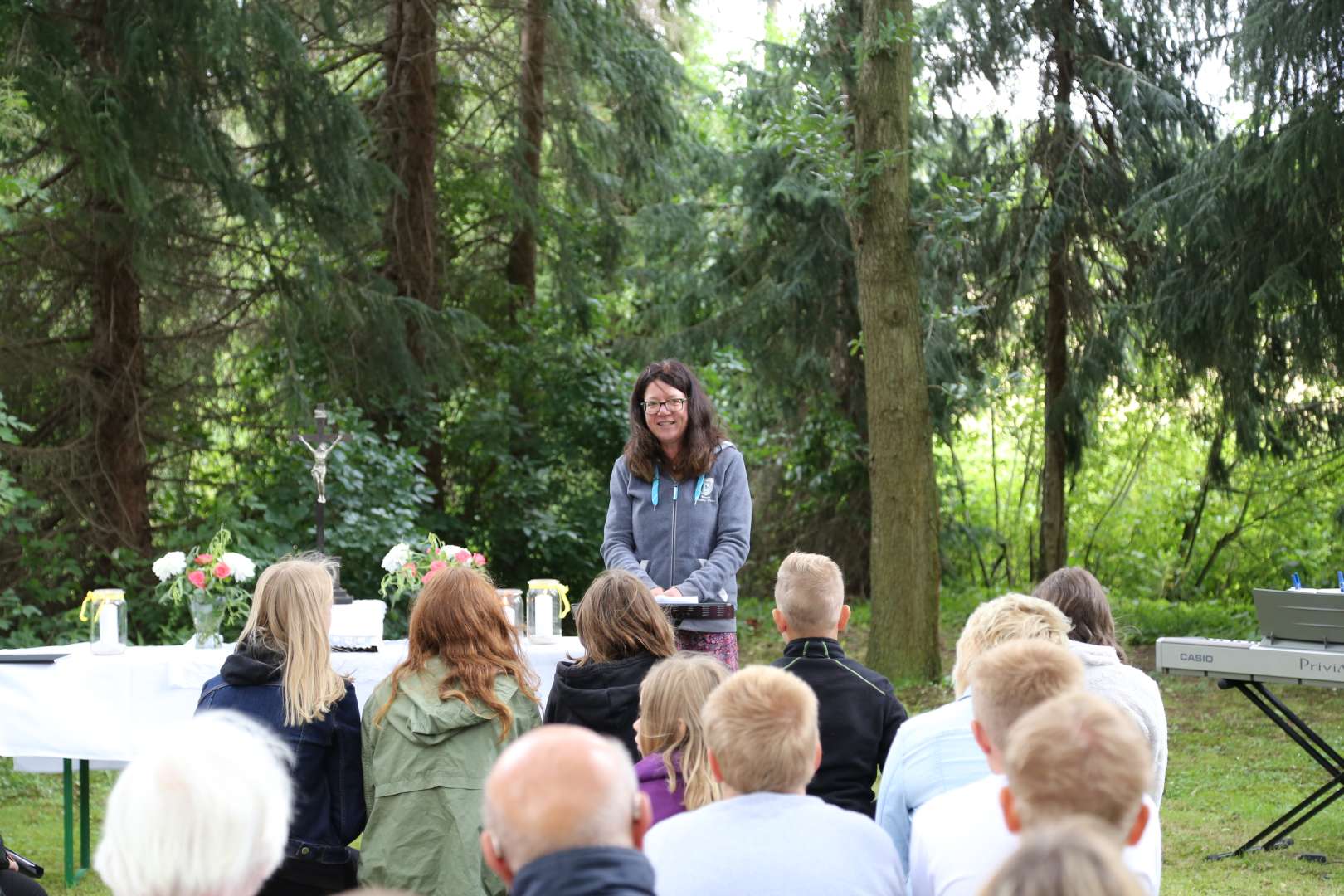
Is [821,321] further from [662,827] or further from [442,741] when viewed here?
[662,827]

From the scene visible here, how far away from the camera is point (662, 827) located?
2600 mm

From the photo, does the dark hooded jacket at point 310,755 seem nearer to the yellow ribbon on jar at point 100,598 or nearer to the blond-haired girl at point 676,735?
the blond-haired girl at point 676,735

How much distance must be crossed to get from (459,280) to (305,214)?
11.9ft

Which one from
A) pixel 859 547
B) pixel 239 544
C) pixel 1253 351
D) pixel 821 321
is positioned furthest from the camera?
pixel 859 547

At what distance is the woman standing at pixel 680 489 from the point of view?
500 centimetres

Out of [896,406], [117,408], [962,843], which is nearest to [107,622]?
[962,843]

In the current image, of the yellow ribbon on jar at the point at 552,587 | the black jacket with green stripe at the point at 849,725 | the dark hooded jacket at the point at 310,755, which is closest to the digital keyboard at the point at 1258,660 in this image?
the black jacket with green stripe at the point at 849,725

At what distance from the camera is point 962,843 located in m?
2.56

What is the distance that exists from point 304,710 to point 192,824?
2.00 m

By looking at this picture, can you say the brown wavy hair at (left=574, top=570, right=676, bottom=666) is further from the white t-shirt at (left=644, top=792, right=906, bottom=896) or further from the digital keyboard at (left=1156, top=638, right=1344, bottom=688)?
the digital keyboard at (left=1156, top=638, right=1344, bottom=688)

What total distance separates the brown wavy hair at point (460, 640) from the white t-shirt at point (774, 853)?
1.35m

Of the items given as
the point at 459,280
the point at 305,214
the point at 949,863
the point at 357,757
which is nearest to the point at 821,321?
the point at 459,280

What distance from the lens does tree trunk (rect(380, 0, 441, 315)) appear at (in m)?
12.8

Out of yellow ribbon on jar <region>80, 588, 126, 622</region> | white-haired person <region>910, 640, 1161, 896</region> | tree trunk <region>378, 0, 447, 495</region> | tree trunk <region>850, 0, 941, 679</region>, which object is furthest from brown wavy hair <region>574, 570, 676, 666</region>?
tree trunk <region>378, 0, 447, 495</region>
